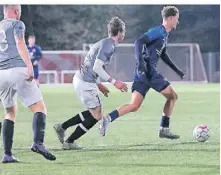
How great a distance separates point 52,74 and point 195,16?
5616mm

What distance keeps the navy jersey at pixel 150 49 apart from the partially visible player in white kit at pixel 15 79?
1.89 m

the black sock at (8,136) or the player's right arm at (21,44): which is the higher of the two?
the player's right arm at (21,44)

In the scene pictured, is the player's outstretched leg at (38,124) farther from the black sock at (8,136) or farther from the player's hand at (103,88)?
the player's hand at (103,88)

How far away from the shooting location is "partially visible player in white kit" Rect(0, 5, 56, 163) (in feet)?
20.7

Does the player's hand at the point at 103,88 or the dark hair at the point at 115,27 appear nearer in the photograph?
the dark hair at the point at 115,27

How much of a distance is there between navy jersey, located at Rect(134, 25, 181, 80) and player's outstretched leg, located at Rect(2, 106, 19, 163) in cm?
192

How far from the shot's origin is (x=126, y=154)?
Answer: 23.0 feet

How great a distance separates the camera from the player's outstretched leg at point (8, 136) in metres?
6.45

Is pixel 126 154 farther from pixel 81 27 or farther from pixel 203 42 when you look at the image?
pixel 203 42

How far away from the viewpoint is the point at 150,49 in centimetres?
840

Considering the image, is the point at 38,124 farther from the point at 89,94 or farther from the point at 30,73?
the point at 89,94

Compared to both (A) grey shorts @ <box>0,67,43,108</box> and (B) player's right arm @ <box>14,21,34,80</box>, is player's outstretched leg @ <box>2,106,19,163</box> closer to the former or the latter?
(A) grey shorts @ <box>0,67,43,108</box>

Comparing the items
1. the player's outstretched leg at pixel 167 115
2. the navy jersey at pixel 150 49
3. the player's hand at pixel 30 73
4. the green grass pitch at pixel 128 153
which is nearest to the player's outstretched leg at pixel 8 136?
the green grass pitch at pixel 128 153

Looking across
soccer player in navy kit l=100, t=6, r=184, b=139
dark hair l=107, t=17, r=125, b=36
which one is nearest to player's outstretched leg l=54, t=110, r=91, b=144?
soccer player in navy kit l=100, t=6, r=184, b=139
